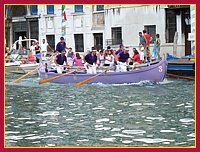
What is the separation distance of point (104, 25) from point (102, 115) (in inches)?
736

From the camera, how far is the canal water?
28.1 ft

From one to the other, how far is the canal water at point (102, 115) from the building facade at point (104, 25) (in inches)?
327

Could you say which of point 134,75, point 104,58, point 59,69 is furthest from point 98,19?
point 134,75

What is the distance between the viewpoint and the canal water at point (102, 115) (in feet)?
28.1

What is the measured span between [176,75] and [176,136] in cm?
1204

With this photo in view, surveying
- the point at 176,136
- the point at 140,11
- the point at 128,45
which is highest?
the point at 140,11

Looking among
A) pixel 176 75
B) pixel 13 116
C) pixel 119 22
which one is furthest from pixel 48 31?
pixel 13 116

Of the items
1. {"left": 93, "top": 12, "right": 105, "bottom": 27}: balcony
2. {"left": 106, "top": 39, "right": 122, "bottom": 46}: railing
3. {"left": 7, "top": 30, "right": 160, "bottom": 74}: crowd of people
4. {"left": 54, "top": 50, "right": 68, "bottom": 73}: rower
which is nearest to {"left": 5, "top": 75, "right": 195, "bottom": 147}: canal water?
{"left": 7, "top": 30, "right": 160, "bottom": 74}: crowd of people

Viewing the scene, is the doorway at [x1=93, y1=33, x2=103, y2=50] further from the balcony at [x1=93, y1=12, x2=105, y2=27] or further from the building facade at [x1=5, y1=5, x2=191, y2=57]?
the balcony at [x1=93, y1=12, x2=105, y2=27]

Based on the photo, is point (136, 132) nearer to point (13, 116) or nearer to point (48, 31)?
point (13, 116)

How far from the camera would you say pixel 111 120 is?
1072 centimetres

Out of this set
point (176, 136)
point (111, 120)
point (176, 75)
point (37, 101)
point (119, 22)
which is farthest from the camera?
point (119, 22)

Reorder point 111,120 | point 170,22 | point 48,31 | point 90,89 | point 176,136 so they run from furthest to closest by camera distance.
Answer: point 48,31 < point 170,22 < point 90,89 < point 111,120 < point 176,136

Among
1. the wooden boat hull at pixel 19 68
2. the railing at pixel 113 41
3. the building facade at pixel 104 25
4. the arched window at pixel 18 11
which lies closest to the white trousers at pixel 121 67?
the building facade at pixel 104 25
